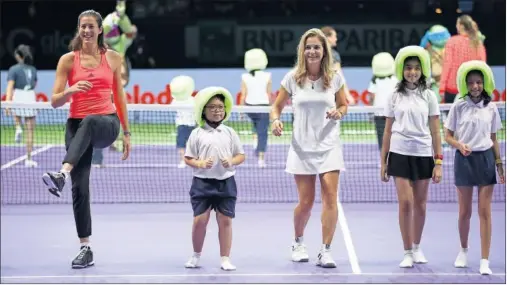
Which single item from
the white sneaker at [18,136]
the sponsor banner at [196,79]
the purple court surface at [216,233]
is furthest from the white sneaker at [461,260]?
the sponsor banner at [196,79]

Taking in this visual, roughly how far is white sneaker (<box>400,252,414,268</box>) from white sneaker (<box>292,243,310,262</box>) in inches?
32.1

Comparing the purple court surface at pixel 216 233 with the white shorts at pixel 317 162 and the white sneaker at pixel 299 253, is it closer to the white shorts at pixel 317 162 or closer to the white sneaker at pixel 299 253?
the white sneaker at pixel 299 253

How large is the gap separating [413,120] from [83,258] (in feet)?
9.40

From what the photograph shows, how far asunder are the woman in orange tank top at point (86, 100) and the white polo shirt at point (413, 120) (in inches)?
87.8

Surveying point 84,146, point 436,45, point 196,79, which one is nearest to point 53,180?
point 84,146

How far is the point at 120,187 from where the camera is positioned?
1365 centimetres

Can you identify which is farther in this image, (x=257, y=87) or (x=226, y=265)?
(x=257, y=87)

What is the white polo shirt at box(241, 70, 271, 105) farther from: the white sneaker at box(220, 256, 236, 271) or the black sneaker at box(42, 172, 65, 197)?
the black sneaker at box(42, 172, 65, 197)

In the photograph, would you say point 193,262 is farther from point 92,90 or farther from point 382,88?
point 382,88

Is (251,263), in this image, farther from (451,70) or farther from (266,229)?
(451,70)

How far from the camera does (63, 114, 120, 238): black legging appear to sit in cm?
837

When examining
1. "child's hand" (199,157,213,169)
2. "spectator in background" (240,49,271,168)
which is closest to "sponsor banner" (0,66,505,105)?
"spectator in background" (240,49,271,168)

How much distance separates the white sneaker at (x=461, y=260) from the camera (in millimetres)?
8695

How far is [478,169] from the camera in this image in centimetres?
845
